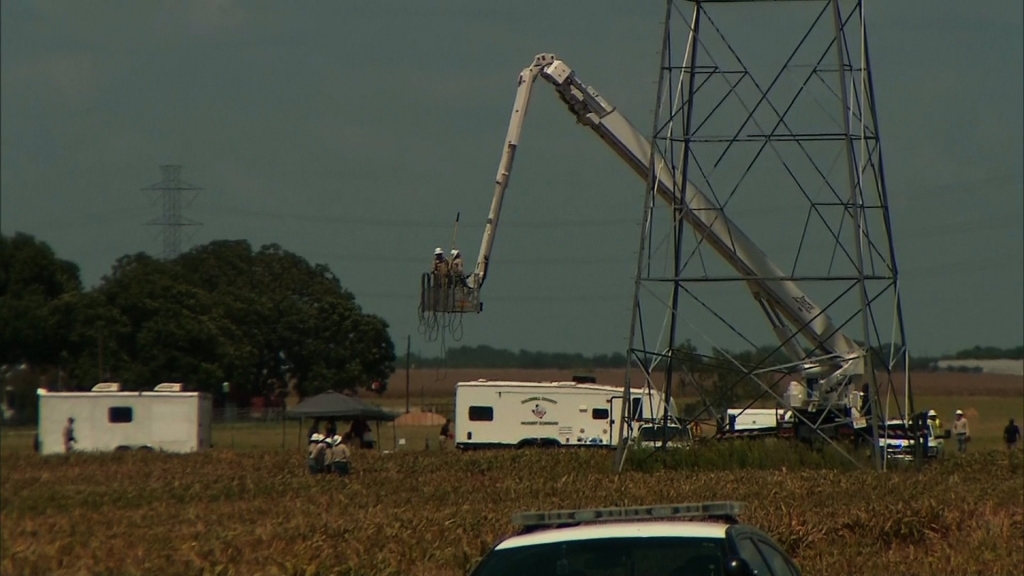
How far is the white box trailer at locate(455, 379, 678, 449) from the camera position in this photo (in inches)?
1949

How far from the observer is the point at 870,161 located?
31656 mm

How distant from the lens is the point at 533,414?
49969mm

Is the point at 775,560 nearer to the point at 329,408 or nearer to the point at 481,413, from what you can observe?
the point at 329,408

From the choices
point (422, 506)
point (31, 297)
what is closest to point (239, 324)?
point (422, 506)

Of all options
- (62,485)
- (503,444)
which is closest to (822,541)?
(62,485)

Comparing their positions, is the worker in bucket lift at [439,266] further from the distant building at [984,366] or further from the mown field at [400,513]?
the distant building at [984,366]

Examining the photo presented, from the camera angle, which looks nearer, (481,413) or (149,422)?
(149,422)

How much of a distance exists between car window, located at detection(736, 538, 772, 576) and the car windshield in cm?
16

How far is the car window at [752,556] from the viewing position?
8.84 meters

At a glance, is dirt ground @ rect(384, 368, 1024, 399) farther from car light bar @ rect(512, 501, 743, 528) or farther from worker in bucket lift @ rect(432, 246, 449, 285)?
car light bar @ rect(512, 501, 743, 528)

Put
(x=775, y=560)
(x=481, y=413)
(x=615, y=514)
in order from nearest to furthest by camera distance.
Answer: (x=615, y=514)
(x=775, y=560)
(x=481, y=413)

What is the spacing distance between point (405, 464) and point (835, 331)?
33.2ft

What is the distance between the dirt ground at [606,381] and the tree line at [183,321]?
1184cm

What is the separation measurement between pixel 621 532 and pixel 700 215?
26.8 meters
